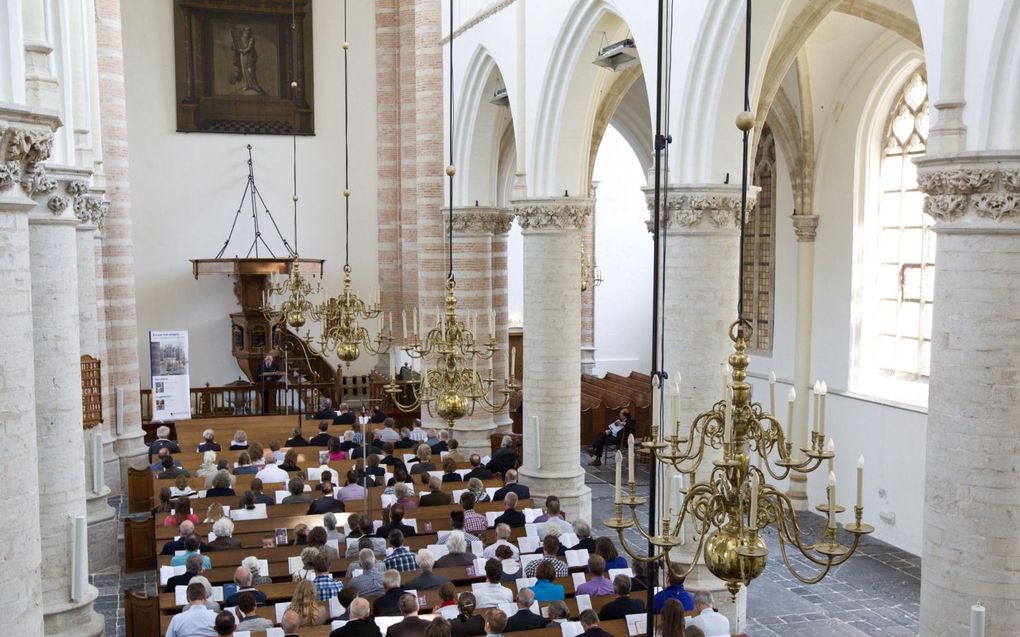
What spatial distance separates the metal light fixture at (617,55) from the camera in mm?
12430

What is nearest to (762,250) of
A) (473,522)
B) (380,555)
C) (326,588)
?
(473,522)

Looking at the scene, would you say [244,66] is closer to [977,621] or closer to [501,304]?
[501,304]

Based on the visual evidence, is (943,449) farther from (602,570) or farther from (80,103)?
(80,103)

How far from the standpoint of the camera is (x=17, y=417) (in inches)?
213

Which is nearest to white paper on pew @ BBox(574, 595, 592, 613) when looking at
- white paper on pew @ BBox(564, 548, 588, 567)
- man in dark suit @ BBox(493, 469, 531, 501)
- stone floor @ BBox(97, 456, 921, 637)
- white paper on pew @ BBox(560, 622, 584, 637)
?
white paper on pew @ BBox(560, 622, 584, 637)

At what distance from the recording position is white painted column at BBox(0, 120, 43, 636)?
5.28 metres

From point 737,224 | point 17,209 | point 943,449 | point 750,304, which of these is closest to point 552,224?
point 737,224

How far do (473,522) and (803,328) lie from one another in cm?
827

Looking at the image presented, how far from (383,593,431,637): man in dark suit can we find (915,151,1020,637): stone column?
415 cm

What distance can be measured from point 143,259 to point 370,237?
18.8ft

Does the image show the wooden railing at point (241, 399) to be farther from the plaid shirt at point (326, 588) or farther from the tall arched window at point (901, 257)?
the plaid shirt at point (326, 588)

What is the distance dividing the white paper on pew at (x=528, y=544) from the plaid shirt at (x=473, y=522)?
0.78 metres

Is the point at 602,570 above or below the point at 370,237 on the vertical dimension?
below

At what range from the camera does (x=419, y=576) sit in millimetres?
9977
